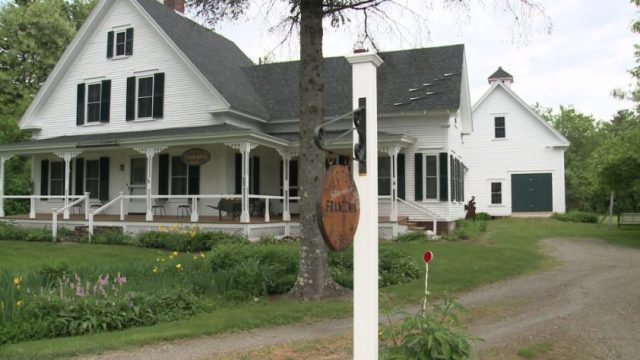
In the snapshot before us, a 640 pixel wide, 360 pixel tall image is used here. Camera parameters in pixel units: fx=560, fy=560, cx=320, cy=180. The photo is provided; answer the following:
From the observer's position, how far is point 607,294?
9.41 m

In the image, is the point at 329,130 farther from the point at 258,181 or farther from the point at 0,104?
the point at 0,104

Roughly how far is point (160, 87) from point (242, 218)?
7397 mm

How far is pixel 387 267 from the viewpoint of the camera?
11.1 m

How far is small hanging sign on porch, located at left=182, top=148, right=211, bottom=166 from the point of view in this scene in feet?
64.2

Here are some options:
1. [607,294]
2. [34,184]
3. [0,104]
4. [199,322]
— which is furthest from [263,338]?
[0,104]

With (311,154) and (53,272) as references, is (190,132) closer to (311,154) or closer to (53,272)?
(53,272)

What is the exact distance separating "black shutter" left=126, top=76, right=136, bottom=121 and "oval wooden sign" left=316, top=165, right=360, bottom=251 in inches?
749

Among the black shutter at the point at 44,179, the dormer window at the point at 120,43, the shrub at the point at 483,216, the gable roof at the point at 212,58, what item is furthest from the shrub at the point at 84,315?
the shrub at the point at 483,216

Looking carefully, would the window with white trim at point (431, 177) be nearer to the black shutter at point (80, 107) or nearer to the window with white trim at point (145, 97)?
the window with white trim at point (145, 97)

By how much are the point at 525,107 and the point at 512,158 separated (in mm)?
2928

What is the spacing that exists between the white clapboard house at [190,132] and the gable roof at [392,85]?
0.21 ft

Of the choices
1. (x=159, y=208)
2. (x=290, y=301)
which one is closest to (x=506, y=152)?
(x=159, y=208)

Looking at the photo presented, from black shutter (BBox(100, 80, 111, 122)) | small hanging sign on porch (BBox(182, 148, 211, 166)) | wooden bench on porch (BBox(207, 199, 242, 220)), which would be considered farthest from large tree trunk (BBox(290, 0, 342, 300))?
black shutter (BBox(100, 80, 111, 122))

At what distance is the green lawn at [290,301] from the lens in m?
6.72
